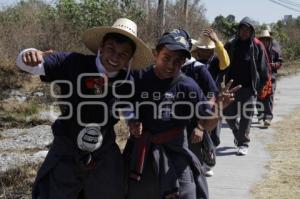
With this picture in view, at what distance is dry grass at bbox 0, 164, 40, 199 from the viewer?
17.5 feet

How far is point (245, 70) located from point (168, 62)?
4108mm

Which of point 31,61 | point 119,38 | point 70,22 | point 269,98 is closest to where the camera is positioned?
point 31,61

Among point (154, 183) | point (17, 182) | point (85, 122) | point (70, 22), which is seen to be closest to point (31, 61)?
point (85, 122)

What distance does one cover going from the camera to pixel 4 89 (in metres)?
13.0

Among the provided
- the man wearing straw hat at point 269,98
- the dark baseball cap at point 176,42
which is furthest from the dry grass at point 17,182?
the man wearing straw hat at point 269,98

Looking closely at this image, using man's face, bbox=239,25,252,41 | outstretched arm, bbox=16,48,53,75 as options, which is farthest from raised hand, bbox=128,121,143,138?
man's face, bbox=239,25,252,41

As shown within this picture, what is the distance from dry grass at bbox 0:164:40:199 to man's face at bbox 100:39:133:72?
2361 mm

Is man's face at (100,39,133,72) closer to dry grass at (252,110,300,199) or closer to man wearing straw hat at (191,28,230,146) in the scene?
man wearing straw hat at (191,28,230,146)

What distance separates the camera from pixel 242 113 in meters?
7.69

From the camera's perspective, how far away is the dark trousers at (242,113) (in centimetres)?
760

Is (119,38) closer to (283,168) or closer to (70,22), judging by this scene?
(283,168)

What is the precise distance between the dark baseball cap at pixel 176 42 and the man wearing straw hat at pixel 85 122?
25 cm

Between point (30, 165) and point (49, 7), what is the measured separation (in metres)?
11.5

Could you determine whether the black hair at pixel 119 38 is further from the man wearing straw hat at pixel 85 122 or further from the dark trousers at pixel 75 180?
the dark trousers at pixel 75 180
